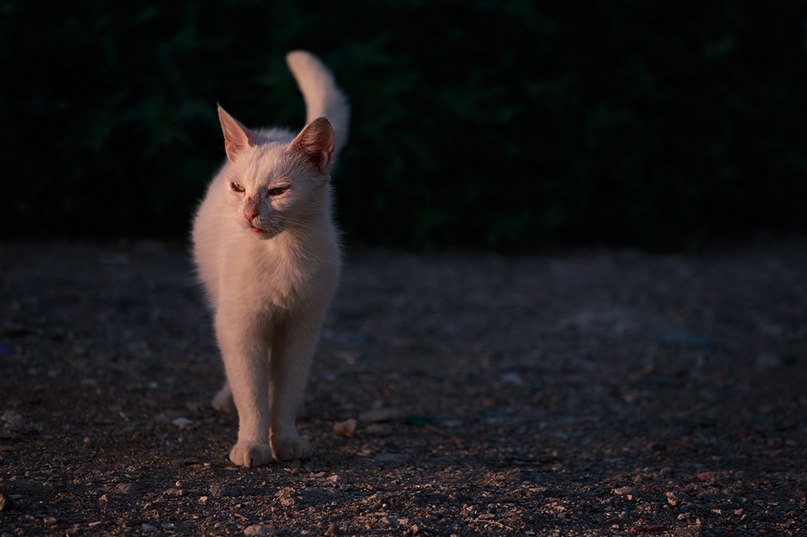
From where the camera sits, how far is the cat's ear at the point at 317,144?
3.38 meters

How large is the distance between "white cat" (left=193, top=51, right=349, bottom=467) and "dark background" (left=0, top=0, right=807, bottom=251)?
10.4 feet

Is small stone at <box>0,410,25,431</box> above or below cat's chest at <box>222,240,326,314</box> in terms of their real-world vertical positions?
below

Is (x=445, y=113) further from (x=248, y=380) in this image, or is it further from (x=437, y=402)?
(x=248, y=380)

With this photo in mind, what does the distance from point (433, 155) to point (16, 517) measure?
197 inches

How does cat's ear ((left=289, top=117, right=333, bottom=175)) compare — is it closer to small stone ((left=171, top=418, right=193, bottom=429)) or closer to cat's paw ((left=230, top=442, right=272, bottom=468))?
cat's paw ((left=230, top=442, right=272, bottom=468))

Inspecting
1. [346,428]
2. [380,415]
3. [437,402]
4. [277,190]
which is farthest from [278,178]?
[437,402]

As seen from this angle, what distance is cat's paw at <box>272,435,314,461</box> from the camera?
359 cm

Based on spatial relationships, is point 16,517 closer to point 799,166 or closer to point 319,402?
point 319,402

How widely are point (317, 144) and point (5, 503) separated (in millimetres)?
1599

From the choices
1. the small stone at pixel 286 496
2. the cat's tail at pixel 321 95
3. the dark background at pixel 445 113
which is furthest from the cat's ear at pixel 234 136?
the dark background at pixel 445 113

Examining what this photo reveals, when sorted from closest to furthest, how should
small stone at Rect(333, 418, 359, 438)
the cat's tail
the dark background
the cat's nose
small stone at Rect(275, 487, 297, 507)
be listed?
small stone at Rect(275, 487, 297, 507) < the cat's nose < small stone at Rect(333, 418, 359, 438) < the cat's tail < the dark background

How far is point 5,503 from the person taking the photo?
9.51 feet

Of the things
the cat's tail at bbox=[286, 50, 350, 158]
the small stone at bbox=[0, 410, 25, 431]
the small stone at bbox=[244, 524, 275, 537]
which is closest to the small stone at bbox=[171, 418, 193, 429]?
the small stone at bbox=[0, 410, 25, 431]

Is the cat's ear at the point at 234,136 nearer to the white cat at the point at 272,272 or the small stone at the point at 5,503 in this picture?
the white cat at the point at 272,272
